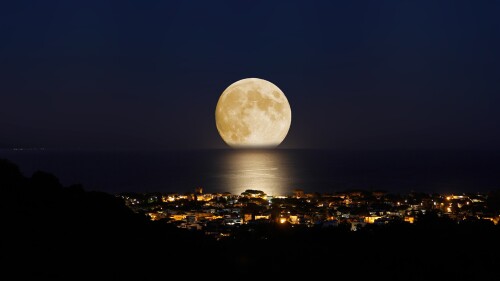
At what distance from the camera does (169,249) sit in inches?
651

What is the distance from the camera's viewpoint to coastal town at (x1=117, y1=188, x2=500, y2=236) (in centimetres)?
3594

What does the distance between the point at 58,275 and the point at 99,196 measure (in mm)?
6207

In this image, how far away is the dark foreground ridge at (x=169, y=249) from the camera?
43.3ft

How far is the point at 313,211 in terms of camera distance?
143 ft

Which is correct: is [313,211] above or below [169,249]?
below

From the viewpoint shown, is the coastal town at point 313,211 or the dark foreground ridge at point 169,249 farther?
the coastal town at point 313,211

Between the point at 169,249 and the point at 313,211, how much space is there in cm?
2855

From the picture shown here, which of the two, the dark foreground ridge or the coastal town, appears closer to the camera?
the dark foreground ridge

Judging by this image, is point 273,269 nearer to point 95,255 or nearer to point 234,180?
point 95,255

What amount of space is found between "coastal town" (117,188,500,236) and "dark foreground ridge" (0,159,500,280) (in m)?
9.71

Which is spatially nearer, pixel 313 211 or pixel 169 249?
pixel 169 249

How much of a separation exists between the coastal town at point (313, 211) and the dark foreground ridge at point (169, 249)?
9.71 metres

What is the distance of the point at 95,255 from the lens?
1386cm

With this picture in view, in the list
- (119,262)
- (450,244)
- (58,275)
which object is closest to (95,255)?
(119,262)
